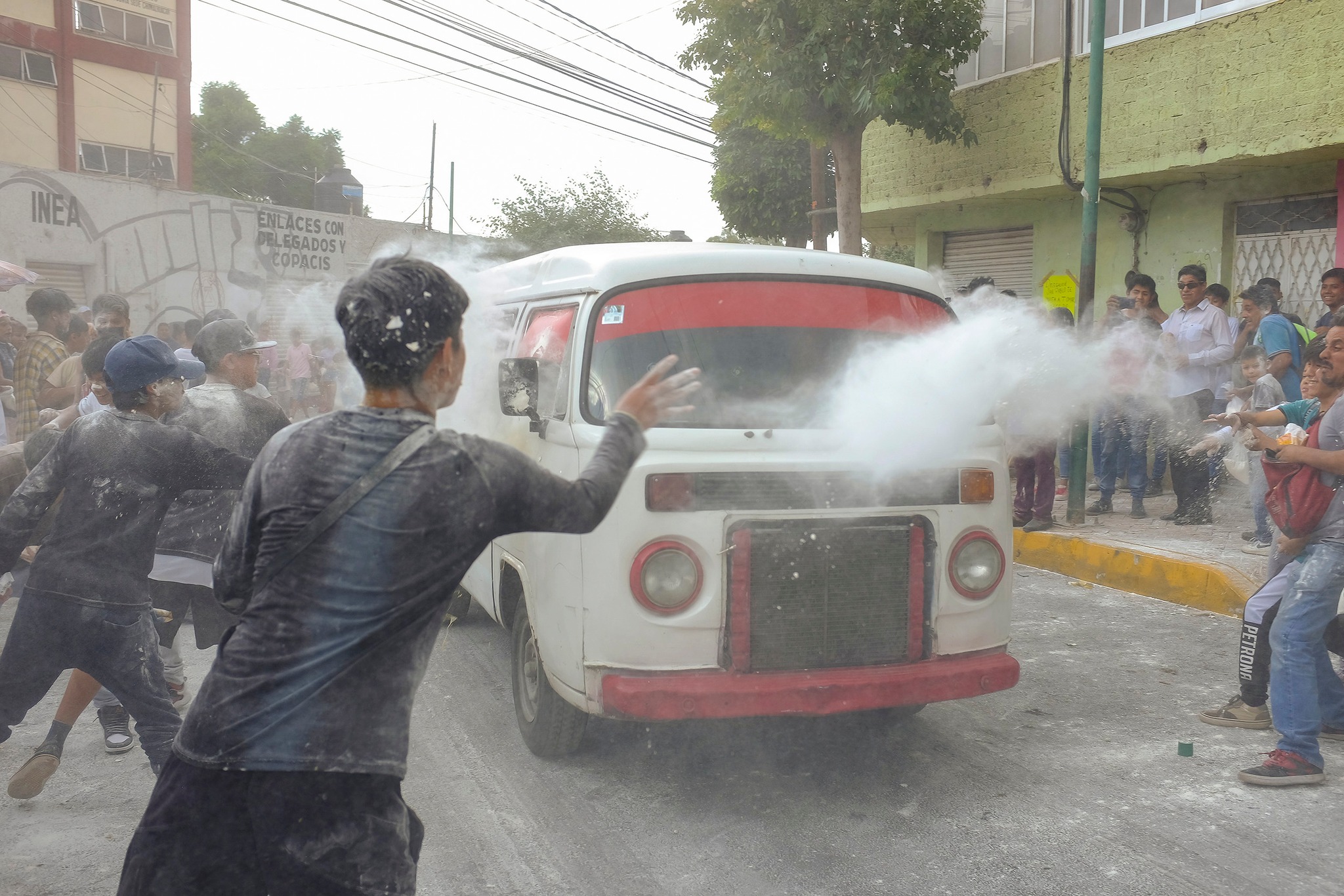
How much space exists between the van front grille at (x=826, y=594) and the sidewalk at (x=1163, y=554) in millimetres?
3869

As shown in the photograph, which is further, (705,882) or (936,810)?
(936,810)

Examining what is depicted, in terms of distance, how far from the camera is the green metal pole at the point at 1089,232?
9.05 metres

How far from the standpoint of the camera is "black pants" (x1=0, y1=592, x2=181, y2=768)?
12.0 ft

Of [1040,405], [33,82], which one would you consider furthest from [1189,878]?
[33,82]

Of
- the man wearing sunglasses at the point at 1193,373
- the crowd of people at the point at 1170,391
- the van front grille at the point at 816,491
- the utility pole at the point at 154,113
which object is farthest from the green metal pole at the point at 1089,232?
the utility pole at the point at 154,113

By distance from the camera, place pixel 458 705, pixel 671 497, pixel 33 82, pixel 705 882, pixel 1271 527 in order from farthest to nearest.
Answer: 1. pixel 33 82
2. pixel 1271 527
3. pixel 458 705
4. pixel 671 497
5. pixel 705 882

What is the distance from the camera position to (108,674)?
3705 mm

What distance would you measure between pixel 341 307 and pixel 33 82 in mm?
31877

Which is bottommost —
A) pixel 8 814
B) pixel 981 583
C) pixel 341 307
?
pixel 8 814

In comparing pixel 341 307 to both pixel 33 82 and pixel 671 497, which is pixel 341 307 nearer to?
pixel 671 497

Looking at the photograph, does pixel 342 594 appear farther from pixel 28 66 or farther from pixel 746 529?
pixel 28 66

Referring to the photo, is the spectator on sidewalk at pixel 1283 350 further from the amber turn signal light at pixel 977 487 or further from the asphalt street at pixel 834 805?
the amber turn signal light at pixel 977 487

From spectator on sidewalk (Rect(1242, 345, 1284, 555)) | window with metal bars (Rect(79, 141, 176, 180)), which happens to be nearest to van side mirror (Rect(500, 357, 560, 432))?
spectator on sidewalk (Rect(1242, 345, 1284, 555))

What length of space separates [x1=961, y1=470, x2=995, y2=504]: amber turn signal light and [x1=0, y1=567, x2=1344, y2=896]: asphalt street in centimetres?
111
